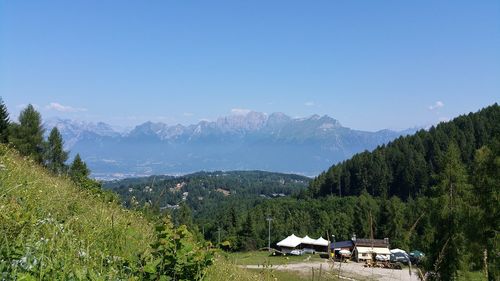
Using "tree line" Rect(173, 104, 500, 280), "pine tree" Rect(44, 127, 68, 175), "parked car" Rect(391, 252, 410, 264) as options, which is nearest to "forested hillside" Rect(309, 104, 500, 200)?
"tree line" Rect(173, 104, 500, 280)

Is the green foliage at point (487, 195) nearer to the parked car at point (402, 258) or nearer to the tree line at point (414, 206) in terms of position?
the tree line at point (414, 206)

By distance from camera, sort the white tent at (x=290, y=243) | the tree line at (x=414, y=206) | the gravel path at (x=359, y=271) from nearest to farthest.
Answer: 1. the gravel path at (x=359, y=271)
2. the tree line at (x=414, y=206)
3. the white tent at (x=290, y=243)

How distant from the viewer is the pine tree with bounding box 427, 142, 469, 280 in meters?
23.0

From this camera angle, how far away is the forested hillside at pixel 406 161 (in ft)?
419

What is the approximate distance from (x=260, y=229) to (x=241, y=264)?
9141 cm

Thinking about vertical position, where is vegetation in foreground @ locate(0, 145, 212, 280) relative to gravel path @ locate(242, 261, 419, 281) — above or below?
above

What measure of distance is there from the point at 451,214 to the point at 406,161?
377 feet

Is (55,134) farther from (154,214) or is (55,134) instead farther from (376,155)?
(376,155)

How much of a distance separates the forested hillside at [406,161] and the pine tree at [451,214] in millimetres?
102770

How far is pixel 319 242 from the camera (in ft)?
247

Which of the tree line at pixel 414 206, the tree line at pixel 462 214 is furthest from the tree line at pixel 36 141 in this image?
the tree line at pixel 462 214

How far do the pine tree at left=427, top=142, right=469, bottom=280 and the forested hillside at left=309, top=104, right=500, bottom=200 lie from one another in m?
103

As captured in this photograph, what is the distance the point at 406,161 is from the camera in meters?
132

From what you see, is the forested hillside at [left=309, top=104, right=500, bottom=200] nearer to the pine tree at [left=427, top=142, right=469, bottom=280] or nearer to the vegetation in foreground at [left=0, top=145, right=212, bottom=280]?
the pine tree at [left=427, top=142, right=469, bottom=280]
